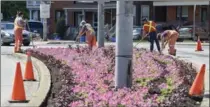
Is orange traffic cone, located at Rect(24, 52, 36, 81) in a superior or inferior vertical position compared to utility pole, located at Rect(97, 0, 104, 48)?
inferior

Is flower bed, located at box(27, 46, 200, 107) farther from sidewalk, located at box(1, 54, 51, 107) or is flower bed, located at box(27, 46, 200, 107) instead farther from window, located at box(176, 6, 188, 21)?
window, located at box(176, 6, 188, 21)

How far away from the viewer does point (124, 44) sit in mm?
8180

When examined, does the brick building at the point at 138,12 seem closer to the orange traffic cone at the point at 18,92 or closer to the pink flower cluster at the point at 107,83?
the pink flower cluster at the point at 107,83

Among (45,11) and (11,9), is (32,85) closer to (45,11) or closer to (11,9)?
(45,11)

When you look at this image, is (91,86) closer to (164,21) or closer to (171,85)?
(171,85)

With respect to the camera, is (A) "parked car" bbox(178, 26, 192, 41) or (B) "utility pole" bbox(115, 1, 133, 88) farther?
(A) "parked car" bbox(178, 26, 192, 41)

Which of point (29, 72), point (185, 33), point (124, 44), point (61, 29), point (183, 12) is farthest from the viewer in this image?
point (61, 29)

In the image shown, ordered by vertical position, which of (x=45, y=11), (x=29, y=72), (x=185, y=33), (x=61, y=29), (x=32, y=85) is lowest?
(x=32, y=85)

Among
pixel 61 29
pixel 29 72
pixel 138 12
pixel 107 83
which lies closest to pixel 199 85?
pixel 107 83

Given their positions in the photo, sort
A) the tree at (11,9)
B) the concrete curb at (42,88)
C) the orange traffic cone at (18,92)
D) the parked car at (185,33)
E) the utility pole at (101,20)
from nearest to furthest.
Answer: the concrete curb at (42,88) < the orange traffic cone at (18,92) < the utility pole at (101,20) < the parked car at (185,33) < the tree at (11,9)

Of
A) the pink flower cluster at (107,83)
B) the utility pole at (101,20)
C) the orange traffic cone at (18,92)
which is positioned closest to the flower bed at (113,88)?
the pink flower cluster at (107,83)

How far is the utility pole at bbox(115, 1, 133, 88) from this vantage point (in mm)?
8109

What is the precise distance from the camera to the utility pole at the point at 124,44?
26.6 feet

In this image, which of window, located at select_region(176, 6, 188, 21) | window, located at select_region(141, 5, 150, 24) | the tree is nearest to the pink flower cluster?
window, located at select_region(176, 6, 188, 21)
